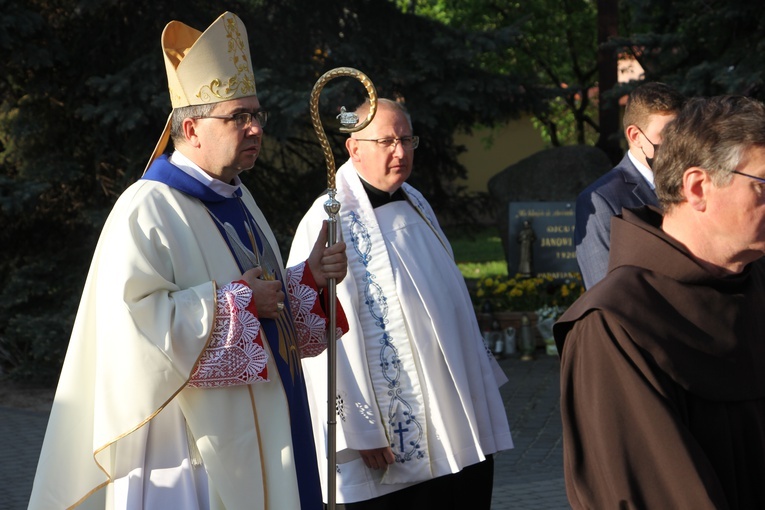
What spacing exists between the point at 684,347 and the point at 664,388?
108 millimetres

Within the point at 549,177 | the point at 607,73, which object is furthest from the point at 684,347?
the point at 607,73

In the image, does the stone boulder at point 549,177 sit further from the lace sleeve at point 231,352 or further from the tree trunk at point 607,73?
the lace sleeve at point 231,352

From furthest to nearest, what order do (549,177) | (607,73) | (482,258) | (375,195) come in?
(482,258) → (607,73) → (549,177) → (375,195)

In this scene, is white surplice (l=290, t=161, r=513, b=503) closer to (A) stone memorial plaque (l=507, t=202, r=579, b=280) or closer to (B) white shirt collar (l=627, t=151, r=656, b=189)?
(B) white shirt collar (l=627, t=151, r=656, b=189)

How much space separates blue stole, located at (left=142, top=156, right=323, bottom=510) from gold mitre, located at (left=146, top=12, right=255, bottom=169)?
18cm

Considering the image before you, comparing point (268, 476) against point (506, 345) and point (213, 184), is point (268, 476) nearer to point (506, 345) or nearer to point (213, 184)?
point (213, 184)

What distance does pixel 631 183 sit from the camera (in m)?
5.03

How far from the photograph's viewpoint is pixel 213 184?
399cm

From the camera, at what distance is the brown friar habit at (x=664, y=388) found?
2436mm

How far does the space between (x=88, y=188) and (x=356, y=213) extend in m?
6.95

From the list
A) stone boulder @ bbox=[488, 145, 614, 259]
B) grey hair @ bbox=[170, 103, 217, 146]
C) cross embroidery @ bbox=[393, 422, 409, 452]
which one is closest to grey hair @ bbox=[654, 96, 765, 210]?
grey hair @ bbox=[170, 103, 217, 146]

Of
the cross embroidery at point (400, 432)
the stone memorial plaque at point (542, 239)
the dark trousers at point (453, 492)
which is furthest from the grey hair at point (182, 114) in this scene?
the stone memorial plaque at point (542, 239)

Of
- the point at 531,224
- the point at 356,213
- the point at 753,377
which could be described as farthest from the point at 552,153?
the point at 753,377

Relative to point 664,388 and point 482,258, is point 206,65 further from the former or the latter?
point 482,258
